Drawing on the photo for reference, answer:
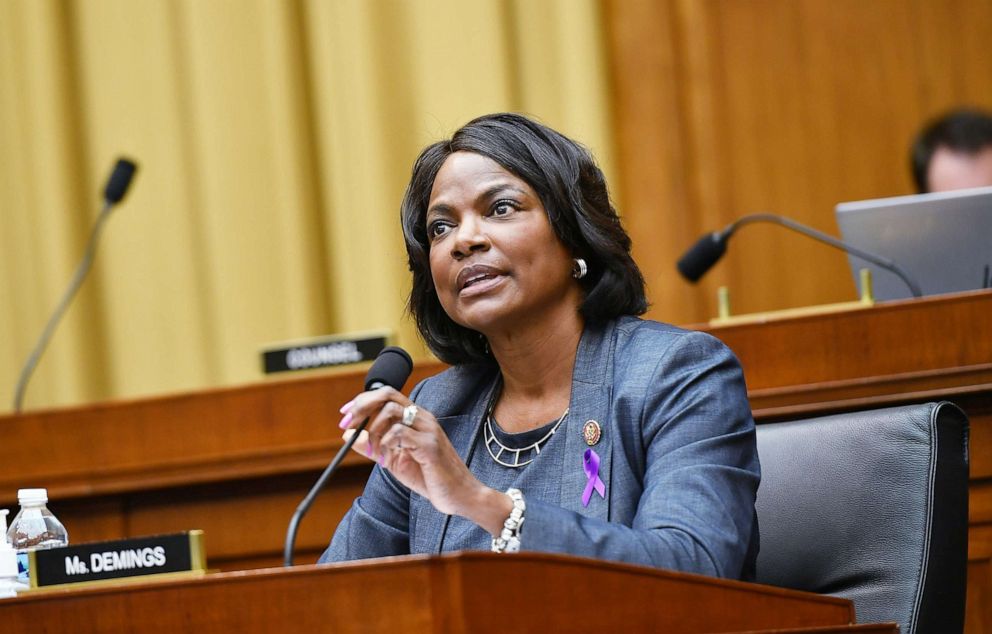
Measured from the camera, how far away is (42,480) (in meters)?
2.71

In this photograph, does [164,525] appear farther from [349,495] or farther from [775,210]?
[775,210]

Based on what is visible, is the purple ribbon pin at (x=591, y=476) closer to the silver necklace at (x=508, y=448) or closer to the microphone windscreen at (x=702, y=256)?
the silver necklace at (x=508, y=448)

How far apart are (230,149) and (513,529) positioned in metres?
3.13

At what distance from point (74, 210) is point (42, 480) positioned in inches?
79.6

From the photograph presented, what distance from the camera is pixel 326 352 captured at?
2854 millimetres

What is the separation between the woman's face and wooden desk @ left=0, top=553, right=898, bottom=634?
0.79 metres

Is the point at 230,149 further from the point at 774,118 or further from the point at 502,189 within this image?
the point at 502,189

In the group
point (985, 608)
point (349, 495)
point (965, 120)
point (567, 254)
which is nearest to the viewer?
point (567, 254)

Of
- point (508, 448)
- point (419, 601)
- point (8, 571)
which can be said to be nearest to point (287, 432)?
point (508, 448)

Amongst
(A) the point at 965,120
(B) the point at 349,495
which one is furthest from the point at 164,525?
(A) the point at 965,120

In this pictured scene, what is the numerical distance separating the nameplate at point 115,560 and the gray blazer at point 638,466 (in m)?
0.40

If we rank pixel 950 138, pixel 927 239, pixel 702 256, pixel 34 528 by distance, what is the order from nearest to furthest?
pixel 34 528
pixel 927 239
pixel 702 256
pixel 950 138

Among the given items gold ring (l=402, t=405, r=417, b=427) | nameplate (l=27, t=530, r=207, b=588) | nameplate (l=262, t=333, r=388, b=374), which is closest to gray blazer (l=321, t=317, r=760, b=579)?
gold ring (l=402, t=405, r=417, b=427)

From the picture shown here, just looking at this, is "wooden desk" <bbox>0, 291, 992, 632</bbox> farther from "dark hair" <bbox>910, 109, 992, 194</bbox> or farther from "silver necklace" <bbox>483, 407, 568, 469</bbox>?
"dark hair" <bbox>910, 109, 992, 194</bbox>
